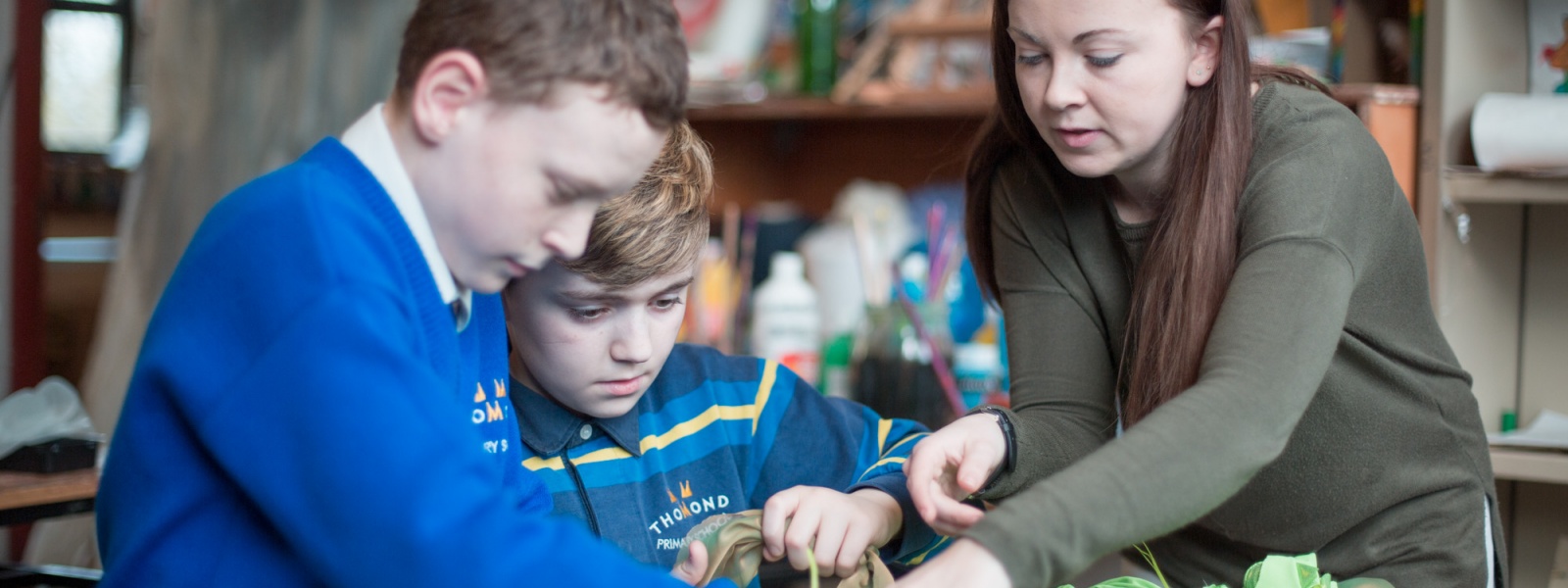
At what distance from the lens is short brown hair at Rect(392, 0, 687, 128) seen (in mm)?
649

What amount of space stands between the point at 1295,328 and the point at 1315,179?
16 centimetres

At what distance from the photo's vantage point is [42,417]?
1367 millimetres

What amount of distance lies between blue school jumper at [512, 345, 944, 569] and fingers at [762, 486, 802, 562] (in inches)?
4.5

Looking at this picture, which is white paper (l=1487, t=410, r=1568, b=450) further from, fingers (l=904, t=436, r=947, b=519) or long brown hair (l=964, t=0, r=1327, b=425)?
fingers (l=904, t=436, r=947, b=519)

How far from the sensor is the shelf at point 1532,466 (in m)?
1.47

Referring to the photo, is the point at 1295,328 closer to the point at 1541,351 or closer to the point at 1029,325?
the point at 1029,325

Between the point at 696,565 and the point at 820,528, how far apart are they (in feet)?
0.32

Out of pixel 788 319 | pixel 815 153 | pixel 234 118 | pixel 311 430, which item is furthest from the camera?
pixel 815 153

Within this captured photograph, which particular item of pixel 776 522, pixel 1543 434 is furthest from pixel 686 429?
pixel 1543 434

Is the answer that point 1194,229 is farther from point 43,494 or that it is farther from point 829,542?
point 43,494

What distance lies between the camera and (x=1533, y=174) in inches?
58.1

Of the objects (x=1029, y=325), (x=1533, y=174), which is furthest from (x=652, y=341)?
(x=1533, y=174)

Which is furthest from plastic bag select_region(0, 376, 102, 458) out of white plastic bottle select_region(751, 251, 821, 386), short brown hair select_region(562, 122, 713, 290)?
white plastic bottle select_region(751, 251, 821, 386)

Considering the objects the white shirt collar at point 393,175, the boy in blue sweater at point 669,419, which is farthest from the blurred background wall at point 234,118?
the white shirt collar at point 393,175
